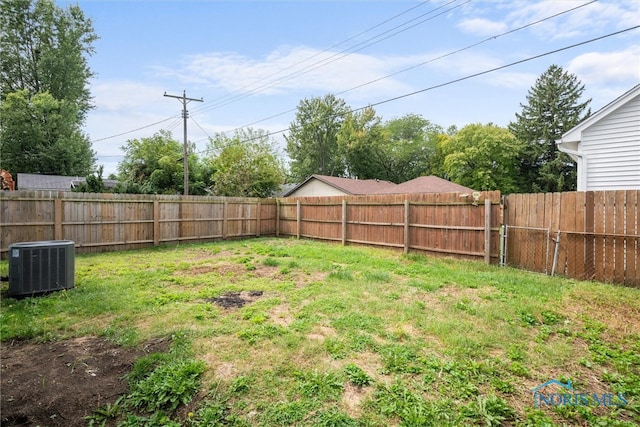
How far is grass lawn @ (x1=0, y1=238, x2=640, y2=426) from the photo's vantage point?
2191mm

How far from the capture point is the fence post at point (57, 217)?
8438mm

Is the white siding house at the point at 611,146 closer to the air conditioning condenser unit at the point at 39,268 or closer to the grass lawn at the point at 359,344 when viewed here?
the grass lawn at the point at 359,344

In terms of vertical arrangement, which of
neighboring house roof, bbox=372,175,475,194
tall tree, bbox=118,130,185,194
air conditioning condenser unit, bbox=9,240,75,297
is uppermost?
tall tree, bbox=118,130,185,194

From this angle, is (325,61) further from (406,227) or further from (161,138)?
(161,138)

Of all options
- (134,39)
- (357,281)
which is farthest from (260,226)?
(357,281)

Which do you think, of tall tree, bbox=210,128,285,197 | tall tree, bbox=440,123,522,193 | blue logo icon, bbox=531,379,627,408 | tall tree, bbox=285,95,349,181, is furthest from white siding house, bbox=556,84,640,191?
tall tree, bbox=285,95,349,181

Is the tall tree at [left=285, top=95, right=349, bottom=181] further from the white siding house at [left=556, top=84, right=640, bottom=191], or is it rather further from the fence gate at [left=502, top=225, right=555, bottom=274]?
the fence gate at [left=502, top=225, right=555, bottom=274]

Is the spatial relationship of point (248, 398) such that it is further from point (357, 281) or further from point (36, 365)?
point (357, 281)

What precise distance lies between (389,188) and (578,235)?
1542cm

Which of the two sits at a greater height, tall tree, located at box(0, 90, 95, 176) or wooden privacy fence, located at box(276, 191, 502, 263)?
tall tree, located at box(0, 90, 95, 176)

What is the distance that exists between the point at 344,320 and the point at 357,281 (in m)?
1.94

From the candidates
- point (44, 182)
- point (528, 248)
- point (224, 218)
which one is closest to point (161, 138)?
point (44, 182)

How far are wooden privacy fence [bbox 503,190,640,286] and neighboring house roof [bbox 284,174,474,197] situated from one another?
817 centimetres

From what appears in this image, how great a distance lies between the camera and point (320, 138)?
3662 centimetres
